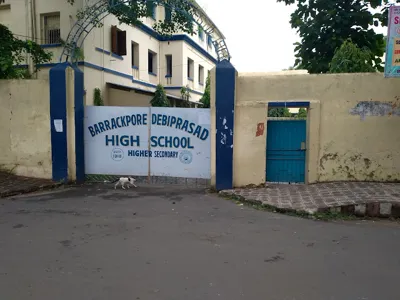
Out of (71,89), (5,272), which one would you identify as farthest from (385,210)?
(71,89)

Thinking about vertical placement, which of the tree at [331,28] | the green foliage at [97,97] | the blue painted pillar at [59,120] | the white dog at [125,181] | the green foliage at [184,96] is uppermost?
the tree at [331,28]

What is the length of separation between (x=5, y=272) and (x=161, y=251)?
1.72m

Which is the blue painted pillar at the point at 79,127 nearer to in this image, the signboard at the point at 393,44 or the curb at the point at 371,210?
the curb at the point at 371,210

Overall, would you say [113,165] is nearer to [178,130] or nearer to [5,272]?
[178,130]

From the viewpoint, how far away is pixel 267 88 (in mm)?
8086

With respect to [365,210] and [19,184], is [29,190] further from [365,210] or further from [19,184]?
[365,210]

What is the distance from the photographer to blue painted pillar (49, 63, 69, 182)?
345 inches

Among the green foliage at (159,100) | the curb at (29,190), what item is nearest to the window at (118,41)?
the green foliage at (159,100)

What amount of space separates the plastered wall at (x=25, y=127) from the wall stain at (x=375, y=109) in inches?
296

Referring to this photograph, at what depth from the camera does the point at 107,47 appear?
617 inches

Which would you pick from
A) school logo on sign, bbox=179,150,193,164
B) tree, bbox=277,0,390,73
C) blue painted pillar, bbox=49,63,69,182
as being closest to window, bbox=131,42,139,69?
tree, bbox=277,0,390,73

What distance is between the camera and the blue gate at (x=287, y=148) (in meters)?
8.27

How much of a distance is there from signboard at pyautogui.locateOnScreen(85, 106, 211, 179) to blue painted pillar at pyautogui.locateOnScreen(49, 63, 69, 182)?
624 millimetres

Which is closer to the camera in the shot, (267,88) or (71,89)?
(267,88)
